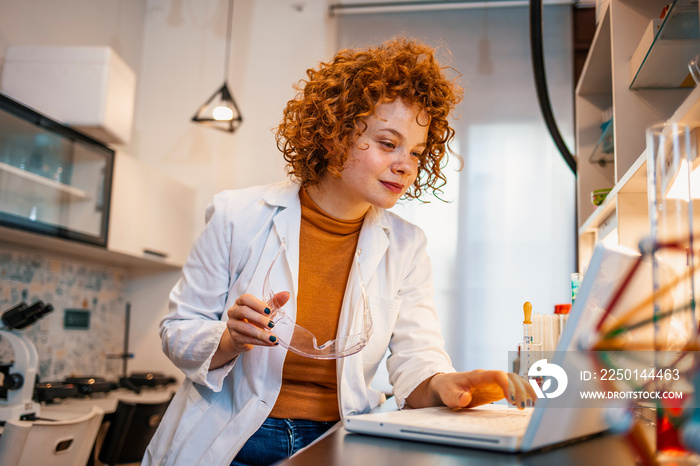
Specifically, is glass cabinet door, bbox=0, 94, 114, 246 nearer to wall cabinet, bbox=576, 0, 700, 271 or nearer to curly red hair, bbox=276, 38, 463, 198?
curly red hair, bbox=276, 38, 463, 198

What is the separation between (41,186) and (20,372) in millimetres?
746

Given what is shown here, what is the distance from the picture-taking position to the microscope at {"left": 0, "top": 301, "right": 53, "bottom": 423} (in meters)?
2.05

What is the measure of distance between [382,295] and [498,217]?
219 centimetres

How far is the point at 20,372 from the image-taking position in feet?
6.81

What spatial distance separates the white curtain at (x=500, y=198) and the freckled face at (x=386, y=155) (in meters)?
2.11

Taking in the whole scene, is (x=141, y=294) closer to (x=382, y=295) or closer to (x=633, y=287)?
(x=382, y=295)

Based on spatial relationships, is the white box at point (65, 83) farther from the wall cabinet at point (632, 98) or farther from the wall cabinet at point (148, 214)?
the wall cabinet at point (632, 98)

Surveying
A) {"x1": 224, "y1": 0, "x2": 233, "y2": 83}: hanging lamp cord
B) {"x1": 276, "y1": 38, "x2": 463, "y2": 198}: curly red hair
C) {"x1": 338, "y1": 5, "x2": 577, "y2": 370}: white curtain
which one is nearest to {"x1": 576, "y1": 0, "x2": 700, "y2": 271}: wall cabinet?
{"x1": 276, "y1": 38, "x2": 463, "y2": 198}: curly red hair

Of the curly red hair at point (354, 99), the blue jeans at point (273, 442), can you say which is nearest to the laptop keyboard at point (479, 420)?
the blue jeans at point (273, 442)

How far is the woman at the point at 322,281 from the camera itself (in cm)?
106

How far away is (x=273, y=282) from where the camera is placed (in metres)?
1.15

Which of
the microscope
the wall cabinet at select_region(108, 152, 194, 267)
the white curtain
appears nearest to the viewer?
the microscope

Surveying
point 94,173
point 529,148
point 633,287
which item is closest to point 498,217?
point 529,148

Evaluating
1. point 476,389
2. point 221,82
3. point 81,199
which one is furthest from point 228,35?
point 476,389
